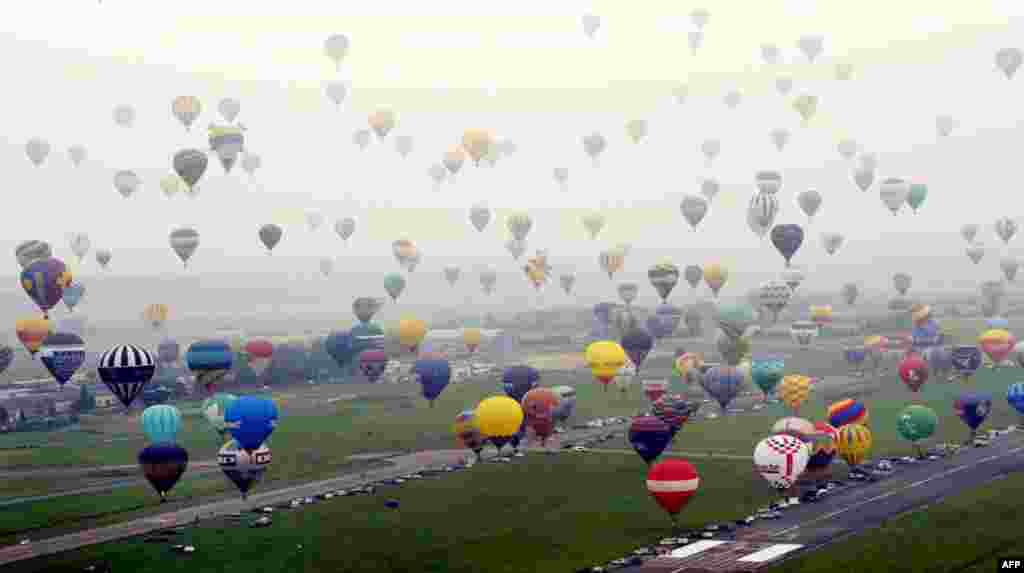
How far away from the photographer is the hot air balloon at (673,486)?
2953 inches

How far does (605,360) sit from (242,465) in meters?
54.5

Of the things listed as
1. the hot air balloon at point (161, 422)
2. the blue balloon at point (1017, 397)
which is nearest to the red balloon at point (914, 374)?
the blue balloon at point (1017, 397)

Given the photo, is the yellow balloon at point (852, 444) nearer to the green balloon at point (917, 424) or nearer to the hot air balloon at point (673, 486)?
the green balloon at point (917, 424)

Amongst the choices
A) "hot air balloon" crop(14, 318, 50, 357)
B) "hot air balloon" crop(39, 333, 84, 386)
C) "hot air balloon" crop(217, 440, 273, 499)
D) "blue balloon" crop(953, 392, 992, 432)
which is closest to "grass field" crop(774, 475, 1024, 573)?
"blue balloon" crop(953, 392, 992, 432)

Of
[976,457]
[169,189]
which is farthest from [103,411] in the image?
[976,457]

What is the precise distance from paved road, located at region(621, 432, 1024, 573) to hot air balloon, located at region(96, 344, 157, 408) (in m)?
50.1

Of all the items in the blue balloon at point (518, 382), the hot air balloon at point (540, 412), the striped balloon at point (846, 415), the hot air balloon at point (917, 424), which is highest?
the blue balloon at point (518, 382)

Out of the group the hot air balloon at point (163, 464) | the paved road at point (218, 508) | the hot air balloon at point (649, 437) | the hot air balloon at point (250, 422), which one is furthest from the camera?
the hot air balloon at point (649, 437)

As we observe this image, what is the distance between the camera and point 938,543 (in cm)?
6956

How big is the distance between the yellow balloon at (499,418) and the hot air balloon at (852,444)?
77.0 feet

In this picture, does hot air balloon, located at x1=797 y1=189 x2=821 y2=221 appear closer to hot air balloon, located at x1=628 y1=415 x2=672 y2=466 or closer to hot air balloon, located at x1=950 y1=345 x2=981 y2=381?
hot air balloon, located at x1=950 y1=345 x2=981 y2=381

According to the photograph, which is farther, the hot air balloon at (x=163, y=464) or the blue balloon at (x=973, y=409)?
the blue balloon at (x=973, y=409)

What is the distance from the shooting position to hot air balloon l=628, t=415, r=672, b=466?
9050cm

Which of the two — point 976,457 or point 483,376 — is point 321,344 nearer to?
point 483,376
